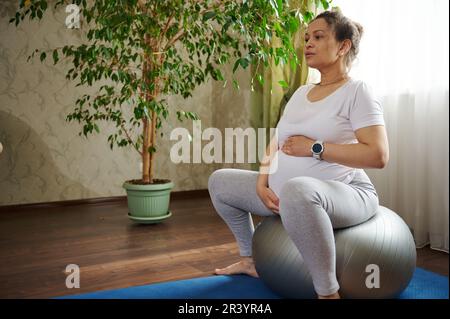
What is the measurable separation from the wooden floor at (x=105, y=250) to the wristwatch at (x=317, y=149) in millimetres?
771

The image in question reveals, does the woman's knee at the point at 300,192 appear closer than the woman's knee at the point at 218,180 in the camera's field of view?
Yes

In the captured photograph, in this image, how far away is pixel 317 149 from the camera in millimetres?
1474

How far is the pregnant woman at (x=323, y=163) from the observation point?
1.35 metres

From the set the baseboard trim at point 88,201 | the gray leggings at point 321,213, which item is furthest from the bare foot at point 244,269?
the baseboard trim at point 88,201

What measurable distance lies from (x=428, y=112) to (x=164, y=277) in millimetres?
1449

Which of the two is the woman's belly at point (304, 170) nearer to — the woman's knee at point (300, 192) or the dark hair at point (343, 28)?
the woman's knee at point (300, 192)

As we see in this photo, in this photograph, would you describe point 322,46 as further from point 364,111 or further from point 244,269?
point 244,269

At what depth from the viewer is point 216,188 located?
5.86ft

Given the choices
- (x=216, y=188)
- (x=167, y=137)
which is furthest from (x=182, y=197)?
(x=216, y=188)

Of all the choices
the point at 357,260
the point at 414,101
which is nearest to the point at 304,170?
the point at 357,260

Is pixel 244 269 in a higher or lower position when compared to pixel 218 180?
lower

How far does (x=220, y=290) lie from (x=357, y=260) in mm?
540

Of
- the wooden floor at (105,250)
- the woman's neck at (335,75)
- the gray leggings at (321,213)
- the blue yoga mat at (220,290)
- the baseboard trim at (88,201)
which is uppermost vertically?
the woman's neck at (335,75)
